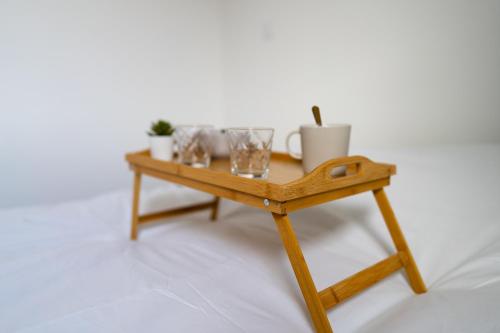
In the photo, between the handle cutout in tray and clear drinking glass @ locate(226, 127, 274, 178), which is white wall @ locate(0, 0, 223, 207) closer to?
clear drinking glass @ locate(226, 127, 274, 178)

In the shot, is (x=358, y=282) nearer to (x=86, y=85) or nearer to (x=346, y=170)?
(x=346, y=170)

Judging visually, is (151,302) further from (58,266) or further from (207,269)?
(58,266)

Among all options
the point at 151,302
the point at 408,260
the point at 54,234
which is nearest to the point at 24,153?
the point at 54,234

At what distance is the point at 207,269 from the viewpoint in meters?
0.94

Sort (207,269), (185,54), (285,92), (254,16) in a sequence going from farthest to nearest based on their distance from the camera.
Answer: (185,54), (254,16), (285,92), (207,269)

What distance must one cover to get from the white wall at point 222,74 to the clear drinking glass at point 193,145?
0.72 m

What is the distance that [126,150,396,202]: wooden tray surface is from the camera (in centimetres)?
68

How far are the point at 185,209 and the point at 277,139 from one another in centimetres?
75

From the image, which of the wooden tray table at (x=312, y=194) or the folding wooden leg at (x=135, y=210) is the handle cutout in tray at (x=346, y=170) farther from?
the folding wooden leg at (x=135, y=210)

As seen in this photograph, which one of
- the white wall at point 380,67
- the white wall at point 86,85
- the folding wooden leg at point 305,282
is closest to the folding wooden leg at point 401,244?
the folding wooden leg at point 305,282

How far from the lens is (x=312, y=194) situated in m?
0.72

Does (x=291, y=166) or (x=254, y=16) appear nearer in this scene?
(x=291, y=166)

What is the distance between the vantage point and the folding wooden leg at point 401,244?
0.83 metres

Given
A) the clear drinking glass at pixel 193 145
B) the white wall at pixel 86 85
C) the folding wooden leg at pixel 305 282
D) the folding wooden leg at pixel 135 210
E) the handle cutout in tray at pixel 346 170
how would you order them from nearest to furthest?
1. the folding wooden leg at pixel 305 282
2. the handle cutout in tray at pixel 346 170
3. the clear drinking glass at pixel 193 145
4. the folding wooden leg at pixel 135 210
5. the white wall at pixel 86 85
